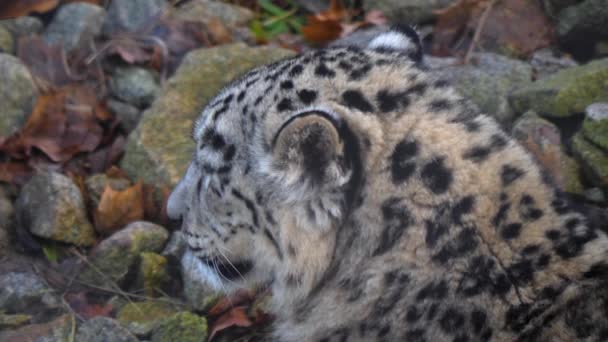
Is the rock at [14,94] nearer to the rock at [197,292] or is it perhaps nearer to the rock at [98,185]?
the rock at [98,185]

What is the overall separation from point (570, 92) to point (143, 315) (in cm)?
227

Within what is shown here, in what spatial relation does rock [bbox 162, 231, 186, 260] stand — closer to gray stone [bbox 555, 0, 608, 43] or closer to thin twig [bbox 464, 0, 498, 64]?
thin twig [bbox 464, 0, 498, 64]

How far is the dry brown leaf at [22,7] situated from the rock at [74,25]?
8 centimetres

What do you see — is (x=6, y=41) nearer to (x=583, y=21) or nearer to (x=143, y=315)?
(x=143, y=315)

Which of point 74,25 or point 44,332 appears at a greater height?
point 74,25

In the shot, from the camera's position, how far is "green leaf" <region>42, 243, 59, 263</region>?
402 cm

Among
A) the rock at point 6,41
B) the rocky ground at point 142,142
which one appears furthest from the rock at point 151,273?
the rock at point 6,41

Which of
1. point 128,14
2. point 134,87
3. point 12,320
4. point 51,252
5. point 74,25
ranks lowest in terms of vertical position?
point 12,320

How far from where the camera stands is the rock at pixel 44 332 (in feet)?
11.0

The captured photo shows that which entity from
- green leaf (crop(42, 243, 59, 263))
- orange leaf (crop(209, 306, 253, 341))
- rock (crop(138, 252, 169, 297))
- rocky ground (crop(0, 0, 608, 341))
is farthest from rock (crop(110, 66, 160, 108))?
orange leaf (crop(209, 306, 253, 341))

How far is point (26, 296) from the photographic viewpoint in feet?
12.0

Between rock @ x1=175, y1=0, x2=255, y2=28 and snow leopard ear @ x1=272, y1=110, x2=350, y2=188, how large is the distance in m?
3.32

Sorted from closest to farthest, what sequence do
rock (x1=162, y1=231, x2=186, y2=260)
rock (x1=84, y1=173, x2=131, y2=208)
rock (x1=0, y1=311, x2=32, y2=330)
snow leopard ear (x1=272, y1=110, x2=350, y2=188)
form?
1. snow leopard ear (x1=272, y1=110, x2=350, y2=188)
2. rock (x1=0, y1=311, x2=32, y2=330)
3. rock (x1=162, y1=231, x2=186, y2=260)
4. rock (x1=84, y1=173, x2=131, y2=208)

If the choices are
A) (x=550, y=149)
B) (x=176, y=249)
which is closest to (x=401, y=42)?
(x=550, y=149)
